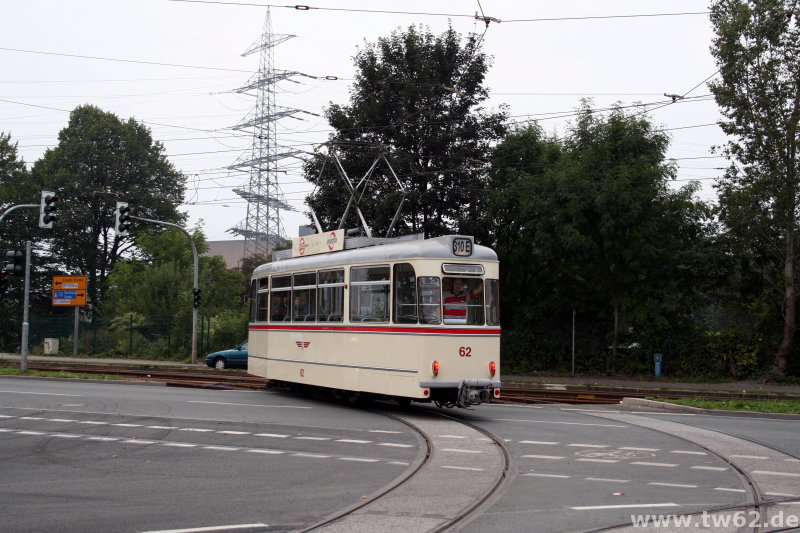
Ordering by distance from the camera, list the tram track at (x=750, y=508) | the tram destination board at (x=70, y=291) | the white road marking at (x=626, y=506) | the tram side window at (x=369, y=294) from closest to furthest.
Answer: the tram track at (x=750, y=508)
the white road marking at (x=626, y=506)
the tram side window at (x=369, y=294)
the tram destination board at (x=70, y=291)

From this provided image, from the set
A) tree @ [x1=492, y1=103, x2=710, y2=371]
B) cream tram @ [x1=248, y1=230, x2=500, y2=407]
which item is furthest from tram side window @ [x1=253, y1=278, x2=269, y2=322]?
tree @ [x1=492, y1=103, x2=710, y2=371]

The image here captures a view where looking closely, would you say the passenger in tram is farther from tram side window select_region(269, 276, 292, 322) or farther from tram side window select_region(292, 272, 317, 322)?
tram side window select_region(269, 276, 292, 322)

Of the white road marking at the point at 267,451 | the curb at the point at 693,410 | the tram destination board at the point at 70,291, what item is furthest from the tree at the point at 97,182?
the white road marking at the point at 267,451

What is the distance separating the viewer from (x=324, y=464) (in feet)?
36.3

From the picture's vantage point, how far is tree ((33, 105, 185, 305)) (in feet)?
197

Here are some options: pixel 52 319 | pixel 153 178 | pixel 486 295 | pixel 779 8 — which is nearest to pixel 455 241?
pixel 486 295

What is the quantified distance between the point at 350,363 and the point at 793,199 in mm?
17114

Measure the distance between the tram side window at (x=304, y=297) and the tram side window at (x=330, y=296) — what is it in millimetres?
267

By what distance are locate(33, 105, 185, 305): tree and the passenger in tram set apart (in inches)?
1906

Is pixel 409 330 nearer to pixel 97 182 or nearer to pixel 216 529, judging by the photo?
pixel 216 529

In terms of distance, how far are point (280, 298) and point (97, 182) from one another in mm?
45659

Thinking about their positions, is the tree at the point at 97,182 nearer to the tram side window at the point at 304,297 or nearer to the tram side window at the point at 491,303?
the tram side window at the point at 304,297

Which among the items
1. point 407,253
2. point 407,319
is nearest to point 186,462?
point 407,319

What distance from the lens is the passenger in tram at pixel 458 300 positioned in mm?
15828
